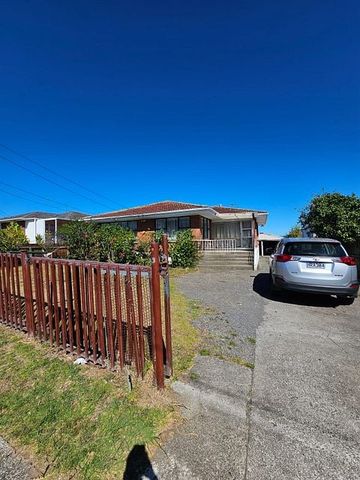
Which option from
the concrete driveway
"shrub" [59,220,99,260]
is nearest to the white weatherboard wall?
"shrub" [59,220,99,260]

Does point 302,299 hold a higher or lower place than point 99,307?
lower

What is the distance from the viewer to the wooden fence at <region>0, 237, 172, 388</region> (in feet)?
9.50

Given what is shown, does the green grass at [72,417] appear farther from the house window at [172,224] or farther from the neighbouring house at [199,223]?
the house window at [172,224]

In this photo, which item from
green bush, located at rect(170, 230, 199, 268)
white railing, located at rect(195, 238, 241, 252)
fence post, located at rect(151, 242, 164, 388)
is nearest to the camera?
fence post, located at rect(151, 242, 164, 388)

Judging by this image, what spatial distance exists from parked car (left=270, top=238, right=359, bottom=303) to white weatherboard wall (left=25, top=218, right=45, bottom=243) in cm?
3457

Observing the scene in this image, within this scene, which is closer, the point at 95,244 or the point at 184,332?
the point at 184,332

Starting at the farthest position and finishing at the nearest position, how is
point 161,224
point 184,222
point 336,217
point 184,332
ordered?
point 161,224 < point 184,222 < point 336,217 < point 184,332

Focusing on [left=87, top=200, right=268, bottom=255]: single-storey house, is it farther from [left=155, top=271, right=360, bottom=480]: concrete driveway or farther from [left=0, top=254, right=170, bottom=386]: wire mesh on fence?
[left=0, top=254, right=170, bottom=386]: wire mesh on fence

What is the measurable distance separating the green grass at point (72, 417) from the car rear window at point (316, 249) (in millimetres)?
5225

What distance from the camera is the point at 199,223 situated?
64.5ft

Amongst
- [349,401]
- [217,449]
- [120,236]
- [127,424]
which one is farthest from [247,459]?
[120,236]

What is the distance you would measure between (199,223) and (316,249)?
1335 cm

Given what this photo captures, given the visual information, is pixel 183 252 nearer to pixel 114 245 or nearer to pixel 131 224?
pixel 114 245

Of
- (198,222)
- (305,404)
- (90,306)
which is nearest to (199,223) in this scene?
(198,222)
